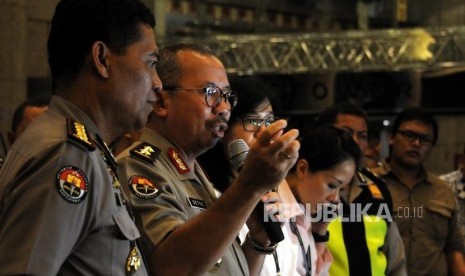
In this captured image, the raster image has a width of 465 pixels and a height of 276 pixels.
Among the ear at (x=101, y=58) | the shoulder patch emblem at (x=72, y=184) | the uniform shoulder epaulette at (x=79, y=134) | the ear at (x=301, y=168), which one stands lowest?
the ear at (x=301, y=168)

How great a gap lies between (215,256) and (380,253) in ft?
7.24

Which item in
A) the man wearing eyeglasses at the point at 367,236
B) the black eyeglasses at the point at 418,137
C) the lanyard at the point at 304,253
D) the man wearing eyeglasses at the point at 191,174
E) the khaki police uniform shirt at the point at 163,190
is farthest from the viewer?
the black eyeglasses at the point at 418,137

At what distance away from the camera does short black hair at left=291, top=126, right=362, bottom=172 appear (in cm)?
376

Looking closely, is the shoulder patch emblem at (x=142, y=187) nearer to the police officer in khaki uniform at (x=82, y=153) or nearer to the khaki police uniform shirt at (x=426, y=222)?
the police officer in khaki uniform at (x=82, y=153)

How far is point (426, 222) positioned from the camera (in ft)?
16.7

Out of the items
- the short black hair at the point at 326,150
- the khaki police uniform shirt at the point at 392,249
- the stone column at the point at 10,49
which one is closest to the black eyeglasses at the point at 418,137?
the khaki police uniform shirt at the point at 392,249

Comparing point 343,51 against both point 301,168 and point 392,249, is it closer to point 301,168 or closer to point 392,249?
point 392,249

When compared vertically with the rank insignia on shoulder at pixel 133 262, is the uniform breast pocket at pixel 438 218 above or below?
below

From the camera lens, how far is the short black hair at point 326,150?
376cm

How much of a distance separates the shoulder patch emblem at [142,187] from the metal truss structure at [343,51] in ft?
22.5

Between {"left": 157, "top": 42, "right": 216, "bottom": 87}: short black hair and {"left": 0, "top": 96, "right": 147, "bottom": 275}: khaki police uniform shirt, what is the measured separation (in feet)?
2.23

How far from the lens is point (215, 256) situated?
2039 millimetres

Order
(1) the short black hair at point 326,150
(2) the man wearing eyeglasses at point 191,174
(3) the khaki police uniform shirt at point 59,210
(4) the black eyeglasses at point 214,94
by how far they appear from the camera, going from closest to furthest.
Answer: (3) the khaki police uniform shirt at point 59,210, (2) the man wearing eyeglasses at point 191,174, (4) the black eyeglasses at point 214,94, (1) the short black hair at point 326,150

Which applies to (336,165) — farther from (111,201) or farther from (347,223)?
(111,201)
